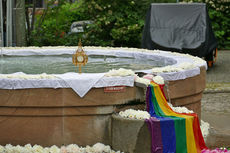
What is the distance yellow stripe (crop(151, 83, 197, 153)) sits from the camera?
6121 mm

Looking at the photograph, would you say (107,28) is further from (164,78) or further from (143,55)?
(164,78)

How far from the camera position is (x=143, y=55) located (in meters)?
10.1

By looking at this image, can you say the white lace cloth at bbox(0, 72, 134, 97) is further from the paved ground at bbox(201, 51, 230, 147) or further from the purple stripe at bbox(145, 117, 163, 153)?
the paved ground at bbox(201, 51, 230, 147)

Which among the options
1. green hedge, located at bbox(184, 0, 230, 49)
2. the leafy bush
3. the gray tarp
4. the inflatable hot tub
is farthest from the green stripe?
green hedge, located at bbox(184, 0, 230, 49)

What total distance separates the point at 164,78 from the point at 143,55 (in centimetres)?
337

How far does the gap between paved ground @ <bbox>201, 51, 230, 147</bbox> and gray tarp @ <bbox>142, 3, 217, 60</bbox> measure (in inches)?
37.2

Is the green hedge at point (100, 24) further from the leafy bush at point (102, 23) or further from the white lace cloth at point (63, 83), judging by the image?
the white lace cloth at point (63, 83)

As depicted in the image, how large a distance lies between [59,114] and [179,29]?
10.7 metres

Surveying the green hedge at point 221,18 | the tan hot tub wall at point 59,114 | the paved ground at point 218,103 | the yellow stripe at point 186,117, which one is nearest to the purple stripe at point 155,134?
the yellow stripe at point 186,117

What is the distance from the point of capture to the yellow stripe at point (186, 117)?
612 centimetres

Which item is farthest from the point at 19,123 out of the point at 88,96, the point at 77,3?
the point at 77,3

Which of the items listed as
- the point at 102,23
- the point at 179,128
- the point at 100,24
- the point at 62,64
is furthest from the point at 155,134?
the point at 102,23

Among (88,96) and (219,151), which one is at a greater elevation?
(88,96)

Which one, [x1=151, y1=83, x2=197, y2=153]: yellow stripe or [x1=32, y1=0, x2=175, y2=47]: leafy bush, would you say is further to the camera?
[x1=32, y1=0, x2=175, y2=47]: leafy bush
